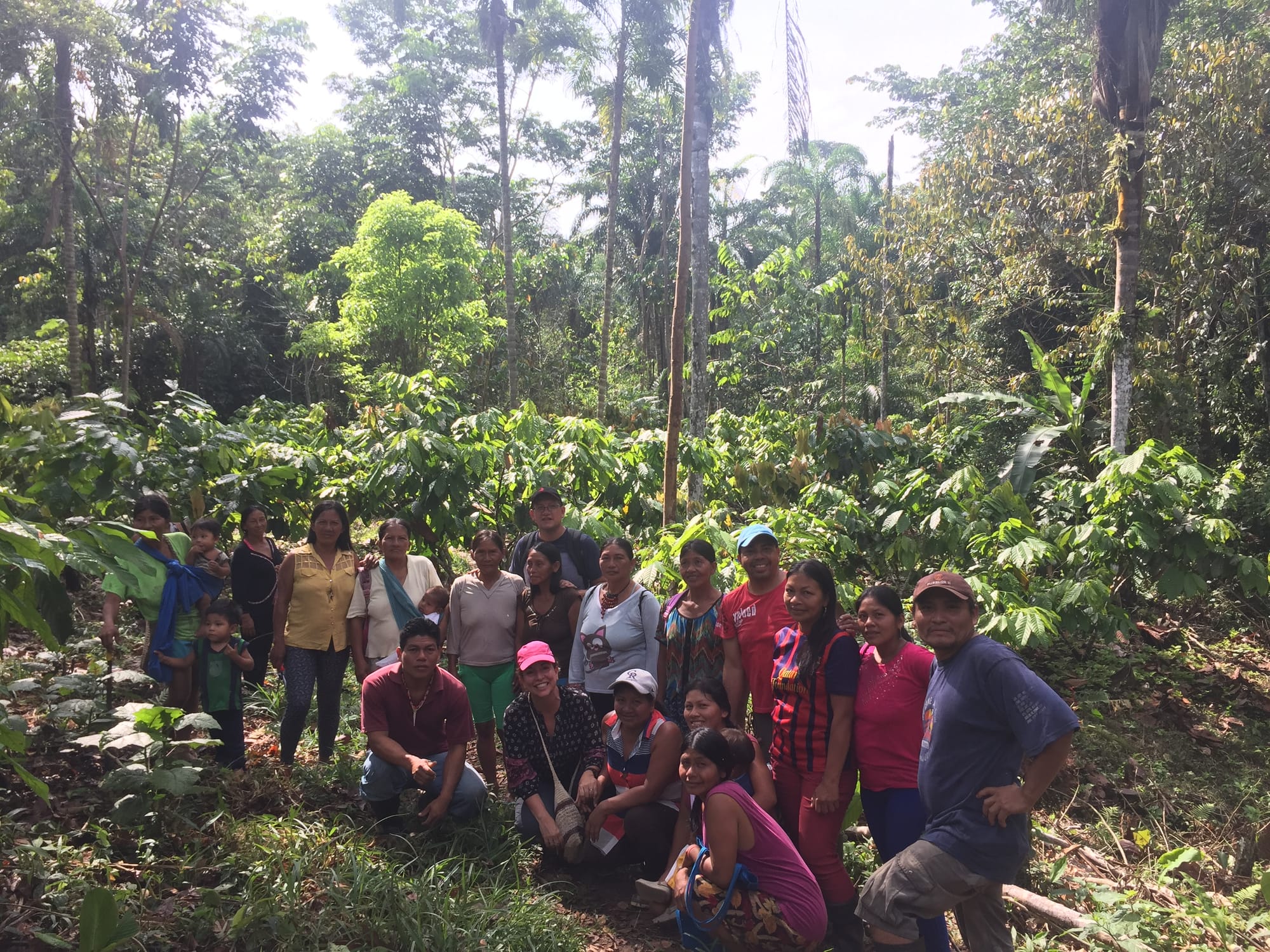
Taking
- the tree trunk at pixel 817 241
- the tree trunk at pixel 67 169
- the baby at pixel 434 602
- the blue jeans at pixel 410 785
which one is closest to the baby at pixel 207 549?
the baby at pixel 434 602

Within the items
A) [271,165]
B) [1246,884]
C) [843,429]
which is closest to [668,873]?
[1246,884]

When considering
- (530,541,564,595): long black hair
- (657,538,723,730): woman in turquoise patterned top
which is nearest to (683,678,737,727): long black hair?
(657,538,723,730): woman in turquoise patterned top

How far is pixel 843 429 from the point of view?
785 centimetres

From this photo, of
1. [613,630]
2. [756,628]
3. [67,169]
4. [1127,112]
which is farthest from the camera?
[67,169]

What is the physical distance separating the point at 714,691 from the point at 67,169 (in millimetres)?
12332

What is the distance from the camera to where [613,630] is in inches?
167

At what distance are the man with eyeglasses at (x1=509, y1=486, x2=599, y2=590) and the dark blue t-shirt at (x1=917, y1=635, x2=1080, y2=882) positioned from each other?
2.51 meters

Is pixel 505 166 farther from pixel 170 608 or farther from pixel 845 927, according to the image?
pixel 845 927

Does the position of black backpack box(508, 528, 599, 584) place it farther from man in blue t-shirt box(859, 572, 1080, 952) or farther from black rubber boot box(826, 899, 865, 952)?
man in blue t-shirt box(859, 572, 1080, 952)

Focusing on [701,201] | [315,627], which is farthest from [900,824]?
[701,201]

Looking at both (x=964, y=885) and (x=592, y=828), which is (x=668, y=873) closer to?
(x=592, y=828)

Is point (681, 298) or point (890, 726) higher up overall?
point (681, 298)

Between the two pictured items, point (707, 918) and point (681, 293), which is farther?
point (681, 293)

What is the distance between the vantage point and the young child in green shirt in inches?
169
